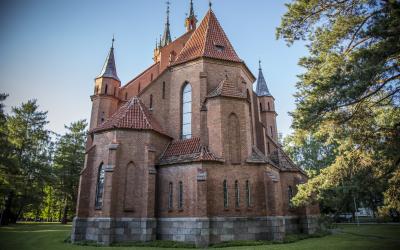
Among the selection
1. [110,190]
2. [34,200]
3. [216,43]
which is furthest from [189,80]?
[34,200]

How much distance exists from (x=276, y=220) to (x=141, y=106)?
469 inches

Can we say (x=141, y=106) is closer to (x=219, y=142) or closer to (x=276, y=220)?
(x=219, y=142)

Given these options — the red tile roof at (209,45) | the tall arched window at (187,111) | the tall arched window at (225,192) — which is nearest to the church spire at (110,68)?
the red tile roof at (209,45)

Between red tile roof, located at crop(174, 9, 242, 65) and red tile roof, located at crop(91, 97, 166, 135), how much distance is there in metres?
4.78

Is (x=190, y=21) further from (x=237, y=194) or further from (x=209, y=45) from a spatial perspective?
(x=237, y=194)

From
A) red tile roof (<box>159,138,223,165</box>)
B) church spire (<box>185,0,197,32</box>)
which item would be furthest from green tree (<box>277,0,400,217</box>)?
church spire (<box>185,0,197,32</box>)

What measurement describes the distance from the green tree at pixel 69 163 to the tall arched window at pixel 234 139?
28041 millimetres

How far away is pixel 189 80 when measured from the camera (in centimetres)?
2069

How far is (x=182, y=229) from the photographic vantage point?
51.4 feet

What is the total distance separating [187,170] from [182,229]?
134 inches

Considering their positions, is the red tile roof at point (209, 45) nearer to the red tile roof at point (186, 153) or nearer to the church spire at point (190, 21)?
the red tile roof at point (186, 153)

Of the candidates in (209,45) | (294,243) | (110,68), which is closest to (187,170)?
(294,243)

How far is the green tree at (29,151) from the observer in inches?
1235

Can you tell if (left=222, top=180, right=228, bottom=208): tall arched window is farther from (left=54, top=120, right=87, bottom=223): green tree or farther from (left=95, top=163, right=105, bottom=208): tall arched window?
(left=54, top=120, right=87, bottom=223): green tree
